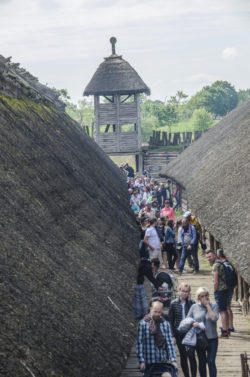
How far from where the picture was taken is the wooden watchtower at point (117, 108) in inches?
1591

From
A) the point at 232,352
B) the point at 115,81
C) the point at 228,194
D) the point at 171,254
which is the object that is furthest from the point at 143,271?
the point at 115,81

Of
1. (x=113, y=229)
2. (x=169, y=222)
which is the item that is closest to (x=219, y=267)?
(x=113, y=229)

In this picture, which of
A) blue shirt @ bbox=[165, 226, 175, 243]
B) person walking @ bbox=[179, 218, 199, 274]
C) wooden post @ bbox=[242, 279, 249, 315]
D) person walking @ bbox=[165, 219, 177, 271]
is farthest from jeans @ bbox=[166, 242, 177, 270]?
wooden post @ bbox=[242, 279, 249, 315]

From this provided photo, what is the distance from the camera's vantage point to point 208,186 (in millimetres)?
18688

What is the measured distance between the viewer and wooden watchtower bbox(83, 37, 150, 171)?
4041 centimetres

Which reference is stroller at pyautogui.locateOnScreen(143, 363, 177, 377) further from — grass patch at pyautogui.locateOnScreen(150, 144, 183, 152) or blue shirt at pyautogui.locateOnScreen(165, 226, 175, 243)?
grass patch at pyautogui.locateOnScreen(150, 144, 183, 152)

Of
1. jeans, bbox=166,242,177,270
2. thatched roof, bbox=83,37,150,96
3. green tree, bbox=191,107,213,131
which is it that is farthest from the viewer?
green tree, bbox=191,107,213,131

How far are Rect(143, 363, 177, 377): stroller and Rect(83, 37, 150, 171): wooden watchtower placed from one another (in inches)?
1274

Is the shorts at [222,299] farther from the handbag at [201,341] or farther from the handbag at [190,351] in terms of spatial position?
the handbag at [201,341]

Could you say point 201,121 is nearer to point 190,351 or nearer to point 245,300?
point 245,300

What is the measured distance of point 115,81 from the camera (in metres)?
41.8

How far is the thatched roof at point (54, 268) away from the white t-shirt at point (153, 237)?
12.8 ft

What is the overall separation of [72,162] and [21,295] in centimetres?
806

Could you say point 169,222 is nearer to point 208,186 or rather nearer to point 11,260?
point 208,186
